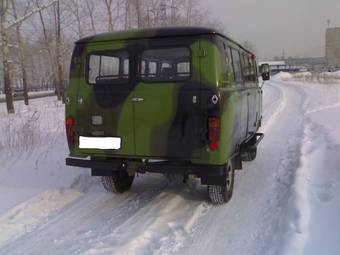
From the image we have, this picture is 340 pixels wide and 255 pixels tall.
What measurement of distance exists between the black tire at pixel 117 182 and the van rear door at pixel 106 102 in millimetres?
736

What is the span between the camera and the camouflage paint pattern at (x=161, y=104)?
5492 millimetres

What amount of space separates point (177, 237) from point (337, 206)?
2026 millimetres

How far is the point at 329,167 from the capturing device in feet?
25.1

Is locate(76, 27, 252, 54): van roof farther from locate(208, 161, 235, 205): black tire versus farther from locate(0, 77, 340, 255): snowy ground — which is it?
locate(0, 77, 340, 255): snowy ground

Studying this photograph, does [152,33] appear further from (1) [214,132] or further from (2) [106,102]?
(1) [214,132]

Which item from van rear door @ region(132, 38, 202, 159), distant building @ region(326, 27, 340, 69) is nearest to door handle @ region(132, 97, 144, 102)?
van rear door @ region(132, 38, 202, 159)

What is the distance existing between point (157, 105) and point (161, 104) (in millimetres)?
60

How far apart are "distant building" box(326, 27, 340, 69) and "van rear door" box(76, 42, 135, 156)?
116647 millimetres

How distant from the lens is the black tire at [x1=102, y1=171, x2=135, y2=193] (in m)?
6.73

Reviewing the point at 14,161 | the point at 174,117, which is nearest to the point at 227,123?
the point at 174,117

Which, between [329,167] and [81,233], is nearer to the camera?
[81,233]

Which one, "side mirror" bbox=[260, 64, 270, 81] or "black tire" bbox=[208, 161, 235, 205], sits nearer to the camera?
"black tire" bbox=[208, 161, 235, 205]

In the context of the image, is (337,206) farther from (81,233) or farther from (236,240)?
(81,233)

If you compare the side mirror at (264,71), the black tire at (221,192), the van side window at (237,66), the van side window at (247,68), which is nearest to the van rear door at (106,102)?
the black tire at (221,192)
